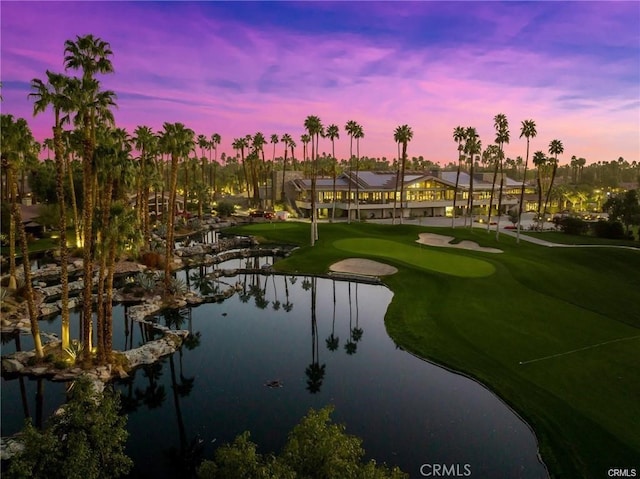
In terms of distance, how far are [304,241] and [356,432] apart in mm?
50666

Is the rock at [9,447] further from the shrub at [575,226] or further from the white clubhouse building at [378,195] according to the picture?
the shrub at [575,226]

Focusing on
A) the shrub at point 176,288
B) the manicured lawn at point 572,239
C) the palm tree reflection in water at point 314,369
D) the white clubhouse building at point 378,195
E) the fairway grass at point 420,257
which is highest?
the white clubhouse building at point 378,195

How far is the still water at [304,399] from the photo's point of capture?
18062 mm

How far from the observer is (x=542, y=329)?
1170 inches

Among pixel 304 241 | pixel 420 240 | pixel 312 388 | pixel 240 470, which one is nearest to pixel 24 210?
pixel 304 241

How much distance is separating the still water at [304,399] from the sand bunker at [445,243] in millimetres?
31842

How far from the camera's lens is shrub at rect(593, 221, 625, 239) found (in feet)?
236

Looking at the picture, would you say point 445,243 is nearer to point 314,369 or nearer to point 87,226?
point 314,369

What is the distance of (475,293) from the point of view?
37875mm

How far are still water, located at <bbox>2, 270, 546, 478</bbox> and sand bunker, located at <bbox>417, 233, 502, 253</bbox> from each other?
1254 inches

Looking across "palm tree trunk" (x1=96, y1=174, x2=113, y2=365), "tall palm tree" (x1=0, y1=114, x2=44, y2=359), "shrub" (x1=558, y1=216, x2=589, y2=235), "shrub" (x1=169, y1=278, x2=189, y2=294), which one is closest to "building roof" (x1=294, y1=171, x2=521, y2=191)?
"shrub" (x1=558, y1=216, x2=589, y2=235)

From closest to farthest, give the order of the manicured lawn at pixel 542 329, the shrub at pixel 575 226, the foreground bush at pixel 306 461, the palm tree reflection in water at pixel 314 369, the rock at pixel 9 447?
the foreground bush at pixel 306 461
the rock at pixel 9 447
the manicured lawn at pixel 542 329
the palm tree reflection in water at pixel 314 369
the shrub at pixel 575 226

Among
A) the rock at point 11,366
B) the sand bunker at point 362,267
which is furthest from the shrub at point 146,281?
the sand bunker at point 362,267

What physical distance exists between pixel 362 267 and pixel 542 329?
895 inches
